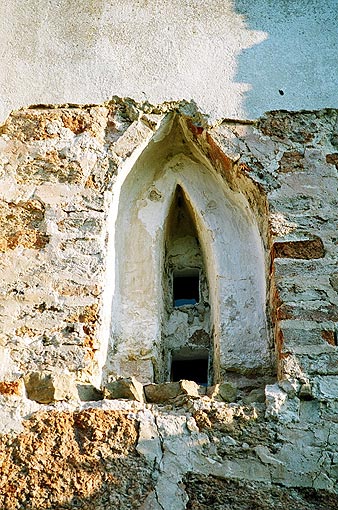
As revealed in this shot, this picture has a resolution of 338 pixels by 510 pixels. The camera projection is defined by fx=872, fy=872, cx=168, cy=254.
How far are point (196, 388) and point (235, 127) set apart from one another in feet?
5.29

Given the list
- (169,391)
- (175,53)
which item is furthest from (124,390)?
(175,53)

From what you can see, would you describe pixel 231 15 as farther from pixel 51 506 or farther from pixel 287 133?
pixel 51 506

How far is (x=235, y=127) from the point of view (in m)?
4.95

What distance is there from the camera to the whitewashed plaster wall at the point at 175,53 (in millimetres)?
5121

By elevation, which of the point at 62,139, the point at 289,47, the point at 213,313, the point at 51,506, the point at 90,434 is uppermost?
the point at 289,47

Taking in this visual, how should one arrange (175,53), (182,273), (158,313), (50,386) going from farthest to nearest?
1. (175,53)
2. (182,273)
3. (158,313)
4. (50,386)

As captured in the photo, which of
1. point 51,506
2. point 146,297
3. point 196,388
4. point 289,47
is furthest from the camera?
point 289,47

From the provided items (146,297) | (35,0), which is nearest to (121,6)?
(35,0)

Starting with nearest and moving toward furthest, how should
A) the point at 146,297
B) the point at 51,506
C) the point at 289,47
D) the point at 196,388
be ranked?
the point at 51,506
the point at 196,388
the point at 146,297
the point at 289,47

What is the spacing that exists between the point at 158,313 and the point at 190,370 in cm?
36

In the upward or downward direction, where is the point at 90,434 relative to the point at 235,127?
downward

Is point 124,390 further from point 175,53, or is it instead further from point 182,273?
point 175,53

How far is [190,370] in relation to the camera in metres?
4.68

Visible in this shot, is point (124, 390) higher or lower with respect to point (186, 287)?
lower
